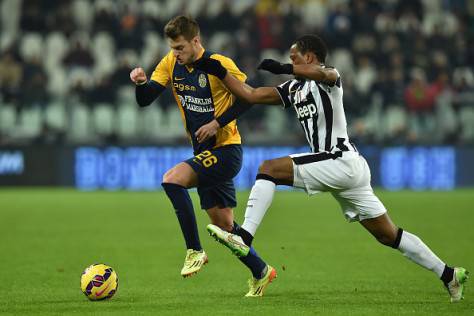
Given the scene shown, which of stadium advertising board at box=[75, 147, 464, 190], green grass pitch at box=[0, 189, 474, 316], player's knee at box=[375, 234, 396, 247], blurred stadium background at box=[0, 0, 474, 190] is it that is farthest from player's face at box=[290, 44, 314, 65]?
stadium advertising board at box=[75, 147, 464, 190]

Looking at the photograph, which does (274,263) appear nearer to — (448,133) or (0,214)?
(0,214)

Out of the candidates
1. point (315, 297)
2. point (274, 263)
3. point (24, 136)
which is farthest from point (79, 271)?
point (24, 136)

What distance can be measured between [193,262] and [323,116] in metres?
1.51

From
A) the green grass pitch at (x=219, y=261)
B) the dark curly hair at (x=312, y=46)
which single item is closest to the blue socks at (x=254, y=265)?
the green grass pitch at (x=219, y=261)

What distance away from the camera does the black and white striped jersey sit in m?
7.47

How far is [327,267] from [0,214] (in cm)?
787

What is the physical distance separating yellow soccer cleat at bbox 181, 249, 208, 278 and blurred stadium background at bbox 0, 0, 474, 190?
13.6 m

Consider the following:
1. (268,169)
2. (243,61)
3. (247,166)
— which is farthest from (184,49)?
(243,61)

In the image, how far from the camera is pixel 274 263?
10.3 metres

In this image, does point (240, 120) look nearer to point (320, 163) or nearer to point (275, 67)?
point (320, 163)

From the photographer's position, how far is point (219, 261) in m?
10.6

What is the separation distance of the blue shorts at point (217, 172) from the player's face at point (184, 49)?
768mm

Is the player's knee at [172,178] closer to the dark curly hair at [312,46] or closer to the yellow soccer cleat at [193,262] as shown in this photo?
the yellow soccer cleat at [193,262]

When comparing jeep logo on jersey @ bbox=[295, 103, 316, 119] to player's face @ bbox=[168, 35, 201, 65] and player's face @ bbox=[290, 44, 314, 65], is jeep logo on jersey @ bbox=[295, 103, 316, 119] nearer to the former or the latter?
player's face @ bbox=[290, 44, 314, 65]
